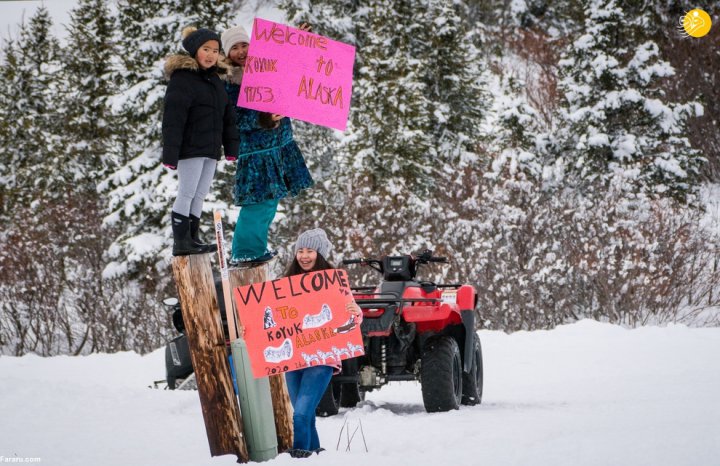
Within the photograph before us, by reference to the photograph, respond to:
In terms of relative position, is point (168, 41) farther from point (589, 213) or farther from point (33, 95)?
point (33, 95)

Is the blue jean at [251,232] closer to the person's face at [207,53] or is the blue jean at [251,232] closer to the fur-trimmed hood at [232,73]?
the fur-trimmed hood at [232,73]

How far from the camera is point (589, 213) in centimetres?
1675

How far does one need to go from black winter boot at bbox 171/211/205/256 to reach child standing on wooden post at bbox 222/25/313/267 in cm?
54

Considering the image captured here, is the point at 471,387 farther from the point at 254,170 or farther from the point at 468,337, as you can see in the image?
the point at 254,170

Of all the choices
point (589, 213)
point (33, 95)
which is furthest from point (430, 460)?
point (33, 95)

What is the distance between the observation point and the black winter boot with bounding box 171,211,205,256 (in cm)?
479

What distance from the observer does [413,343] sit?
7.80 m

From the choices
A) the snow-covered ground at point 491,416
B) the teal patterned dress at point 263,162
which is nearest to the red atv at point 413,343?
the snow-covered ground at point 491,416

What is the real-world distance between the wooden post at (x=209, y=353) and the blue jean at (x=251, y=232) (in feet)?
1.83

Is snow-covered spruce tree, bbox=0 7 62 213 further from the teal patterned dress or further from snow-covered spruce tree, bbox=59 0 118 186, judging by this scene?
the teal patterned dress

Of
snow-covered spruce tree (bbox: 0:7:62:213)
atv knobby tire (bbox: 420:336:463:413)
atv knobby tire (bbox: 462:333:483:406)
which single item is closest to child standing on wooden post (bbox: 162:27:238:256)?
atv knobby tire (bbox: 420:336:463:413)

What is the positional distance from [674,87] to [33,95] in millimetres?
25724

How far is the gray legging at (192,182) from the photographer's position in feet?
16.1

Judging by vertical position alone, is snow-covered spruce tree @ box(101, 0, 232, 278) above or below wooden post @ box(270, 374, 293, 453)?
above
